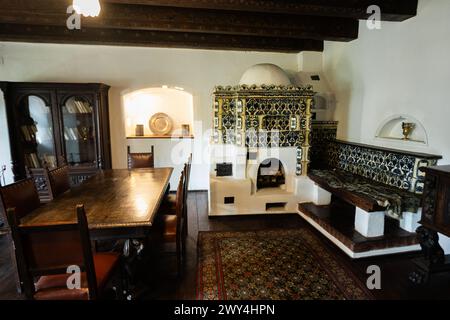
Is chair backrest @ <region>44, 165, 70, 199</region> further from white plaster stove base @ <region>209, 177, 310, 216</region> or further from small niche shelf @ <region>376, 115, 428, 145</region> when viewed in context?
small niche shelf @ <region>376, 115, 428, 145</region>

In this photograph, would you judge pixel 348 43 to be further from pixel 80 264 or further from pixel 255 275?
pixel 80 264

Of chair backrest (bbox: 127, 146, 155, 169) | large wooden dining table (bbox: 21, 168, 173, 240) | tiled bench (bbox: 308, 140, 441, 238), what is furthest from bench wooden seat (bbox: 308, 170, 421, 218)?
chair backrest (bbox: 127, 146, 155, 169)

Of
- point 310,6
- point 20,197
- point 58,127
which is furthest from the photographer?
point 58,127

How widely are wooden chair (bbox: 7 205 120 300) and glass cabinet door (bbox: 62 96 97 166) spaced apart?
305 centimetres

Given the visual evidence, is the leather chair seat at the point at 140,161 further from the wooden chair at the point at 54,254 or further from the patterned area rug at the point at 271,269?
the wooden chair at the point at 54,254

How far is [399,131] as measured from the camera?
10.6ft

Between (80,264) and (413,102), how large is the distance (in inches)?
132

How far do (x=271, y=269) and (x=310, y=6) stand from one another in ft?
8.53

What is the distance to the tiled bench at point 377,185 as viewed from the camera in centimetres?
263

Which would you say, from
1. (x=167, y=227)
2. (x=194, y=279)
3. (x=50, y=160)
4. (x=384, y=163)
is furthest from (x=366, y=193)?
(x=50, y=160)

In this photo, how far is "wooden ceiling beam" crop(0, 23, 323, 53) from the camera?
353cm

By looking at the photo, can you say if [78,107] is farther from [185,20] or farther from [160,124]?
[185,20]

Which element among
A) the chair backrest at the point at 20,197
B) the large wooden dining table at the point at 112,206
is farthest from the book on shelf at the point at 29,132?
the chair backrest at the point at 20,197
